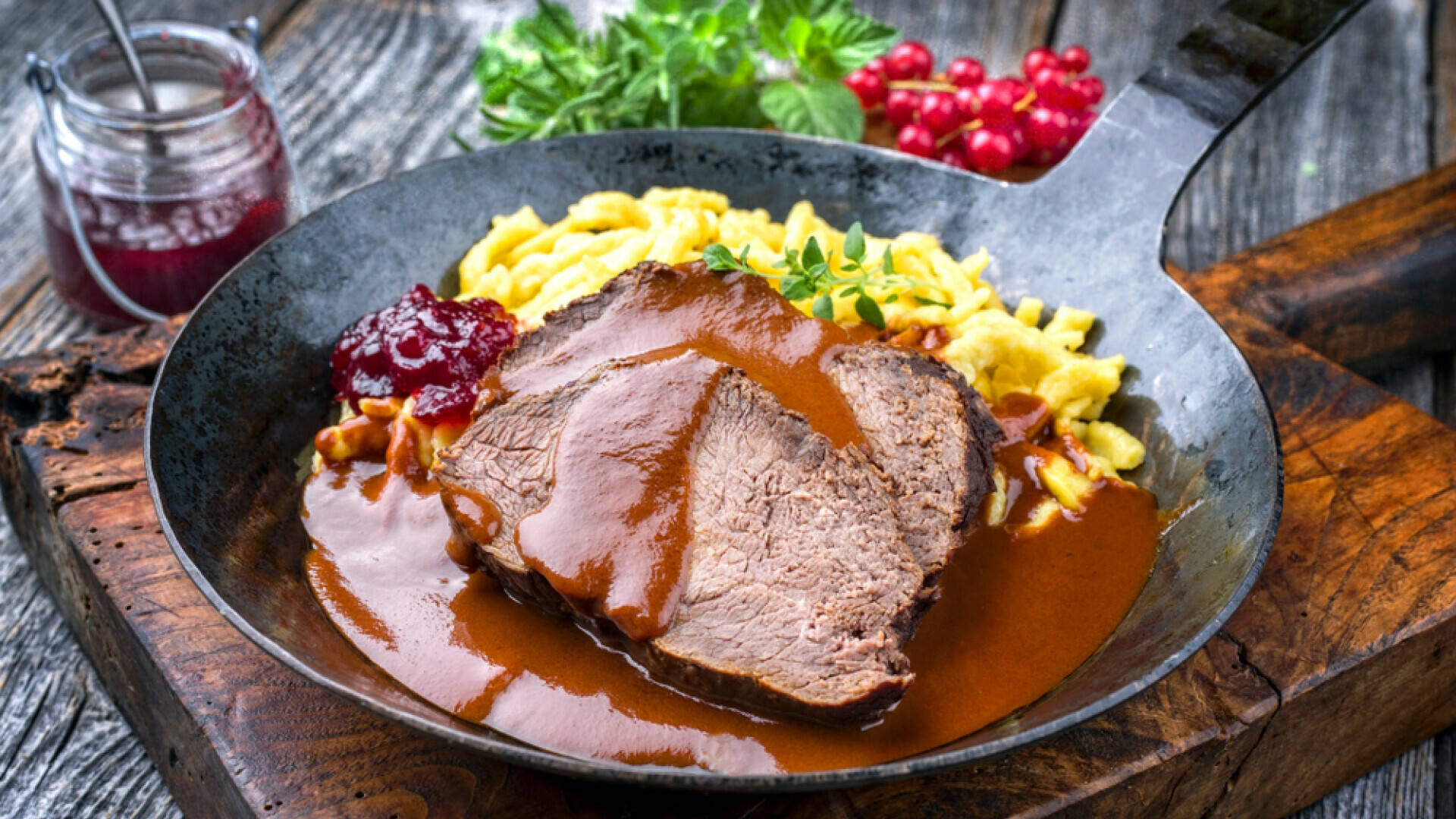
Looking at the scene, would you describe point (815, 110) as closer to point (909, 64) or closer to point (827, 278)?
point (909, 64)

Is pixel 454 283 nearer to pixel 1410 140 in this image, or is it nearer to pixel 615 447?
pixel 615 447

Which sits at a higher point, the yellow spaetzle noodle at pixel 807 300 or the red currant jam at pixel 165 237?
the yellow spaetzle noodle at pixel 807 300

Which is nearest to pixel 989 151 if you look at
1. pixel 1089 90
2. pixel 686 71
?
pixel 1089 90

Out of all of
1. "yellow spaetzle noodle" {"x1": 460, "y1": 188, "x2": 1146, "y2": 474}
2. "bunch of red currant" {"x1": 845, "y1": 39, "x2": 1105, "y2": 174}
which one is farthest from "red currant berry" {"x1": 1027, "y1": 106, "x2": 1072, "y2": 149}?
"yellow spaetzle noodle" {"x1": 460, "y1": 188, "x2": 1146, "y2": 474}

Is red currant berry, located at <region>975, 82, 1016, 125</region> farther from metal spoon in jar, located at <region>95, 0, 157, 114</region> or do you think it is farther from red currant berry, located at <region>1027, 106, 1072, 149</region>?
metal spoon in jar, located at <region>95, 0, 157, 114</region>

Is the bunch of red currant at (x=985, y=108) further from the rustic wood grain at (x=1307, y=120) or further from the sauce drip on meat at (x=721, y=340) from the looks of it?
the sauce drip on meat at (x=721, y=340)

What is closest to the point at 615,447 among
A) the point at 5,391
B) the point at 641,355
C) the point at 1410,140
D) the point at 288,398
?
the point at 641,355

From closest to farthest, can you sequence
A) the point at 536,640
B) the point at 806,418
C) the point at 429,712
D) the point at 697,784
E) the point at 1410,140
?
the point at 697,784 → the point at 429,712 → the point at 536,640 → the point at 806,418 → the point at 1410,140

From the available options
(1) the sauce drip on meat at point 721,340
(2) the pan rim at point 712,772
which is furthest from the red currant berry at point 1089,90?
(2) the pan rim at point 712,772
